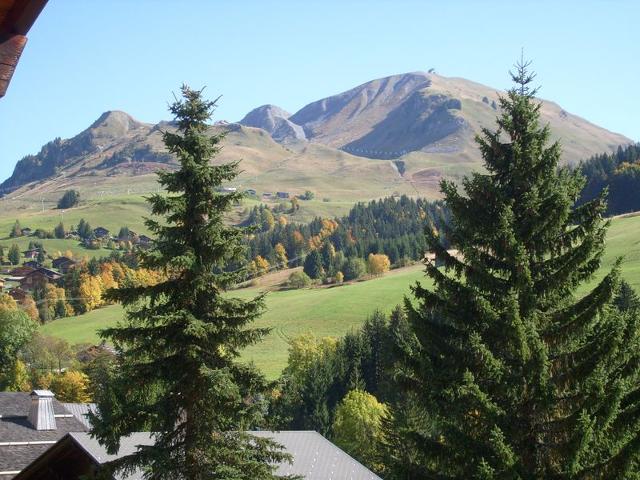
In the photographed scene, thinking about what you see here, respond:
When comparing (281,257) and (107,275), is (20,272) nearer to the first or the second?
(107,275)

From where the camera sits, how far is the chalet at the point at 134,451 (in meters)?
26.4

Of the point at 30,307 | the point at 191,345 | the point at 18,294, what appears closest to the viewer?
the point at 191,345

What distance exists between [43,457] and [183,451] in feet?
37.0

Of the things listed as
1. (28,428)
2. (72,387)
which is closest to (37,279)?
(72,387)

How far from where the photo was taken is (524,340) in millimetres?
15289

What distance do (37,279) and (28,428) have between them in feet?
483

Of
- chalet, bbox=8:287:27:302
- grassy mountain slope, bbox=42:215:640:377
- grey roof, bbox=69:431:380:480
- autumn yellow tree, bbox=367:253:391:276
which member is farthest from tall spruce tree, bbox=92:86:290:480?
autumn yellow tree, bbox=367:253:391:276

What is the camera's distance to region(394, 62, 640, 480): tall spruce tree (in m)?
15.1

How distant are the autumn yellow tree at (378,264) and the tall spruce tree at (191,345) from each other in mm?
147454

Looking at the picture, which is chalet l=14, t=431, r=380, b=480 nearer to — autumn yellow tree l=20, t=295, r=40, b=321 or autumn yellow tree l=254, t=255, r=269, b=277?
autumn yellow tree l=20, t=295, r=40, b=321

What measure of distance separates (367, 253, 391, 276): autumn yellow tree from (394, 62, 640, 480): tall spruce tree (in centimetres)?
14764

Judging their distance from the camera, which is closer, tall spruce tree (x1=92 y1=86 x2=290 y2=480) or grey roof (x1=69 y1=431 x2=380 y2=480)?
tall spruce tree (x1=92 y1=86 x2=290 y2=480)

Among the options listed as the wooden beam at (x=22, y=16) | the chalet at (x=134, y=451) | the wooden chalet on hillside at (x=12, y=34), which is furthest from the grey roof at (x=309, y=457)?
the wooden beam at (x=22, y=16)

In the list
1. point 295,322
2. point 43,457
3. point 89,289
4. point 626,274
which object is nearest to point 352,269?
point 295,322
